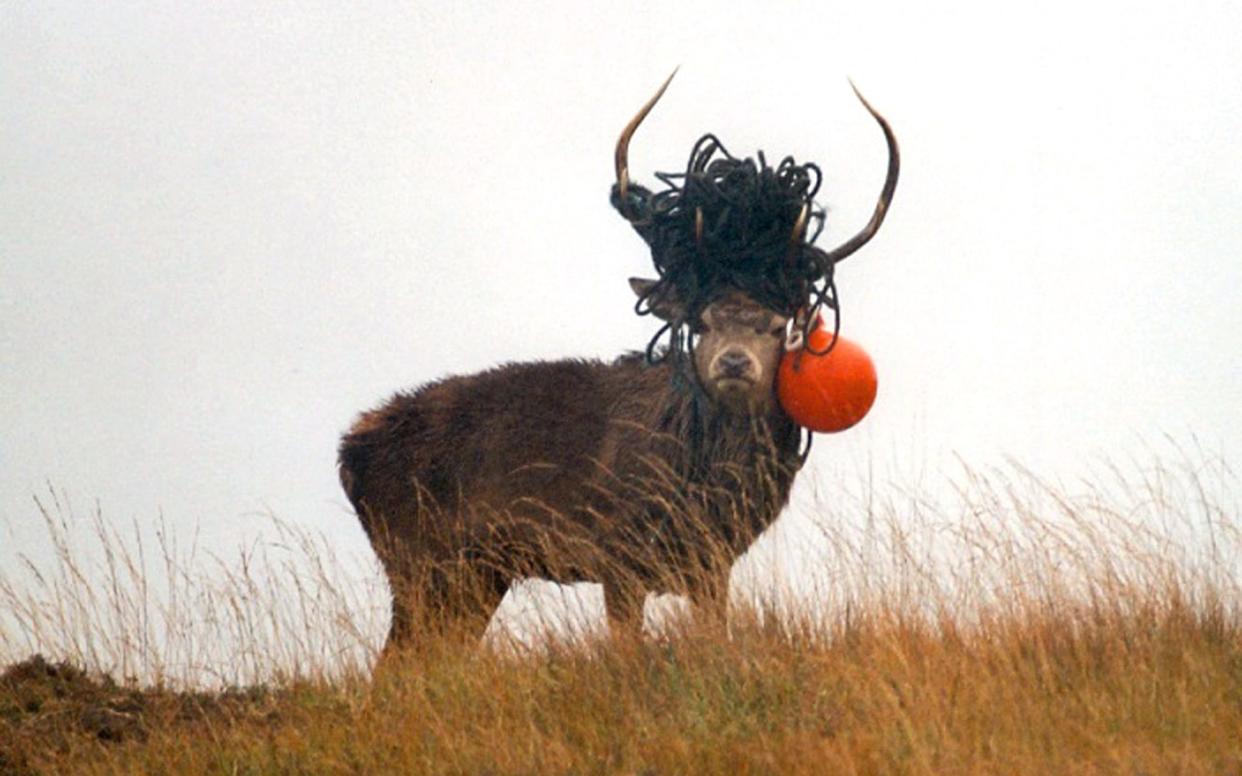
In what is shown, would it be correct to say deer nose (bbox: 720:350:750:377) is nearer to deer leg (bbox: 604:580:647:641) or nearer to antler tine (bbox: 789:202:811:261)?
antler tine (bbox: 789:202:811:261)

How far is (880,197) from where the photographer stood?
9.77 meters

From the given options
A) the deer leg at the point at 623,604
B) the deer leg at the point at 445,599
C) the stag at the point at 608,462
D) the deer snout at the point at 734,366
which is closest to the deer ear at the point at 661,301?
the stag at the point at 608,462

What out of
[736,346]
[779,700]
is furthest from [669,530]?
[779,700]

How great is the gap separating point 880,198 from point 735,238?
0.80m

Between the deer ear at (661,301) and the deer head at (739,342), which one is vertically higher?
the deer ear at (661,301)

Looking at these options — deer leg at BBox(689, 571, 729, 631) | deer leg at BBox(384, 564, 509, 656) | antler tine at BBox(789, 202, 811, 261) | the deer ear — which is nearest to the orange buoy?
antler tine at BBox(789, 202, 811, 261)

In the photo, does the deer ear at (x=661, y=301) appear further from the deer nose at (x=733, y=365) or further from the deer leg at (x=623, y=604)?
the deer leg at (x=623, y=604)

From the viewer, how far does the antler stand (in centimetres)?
977

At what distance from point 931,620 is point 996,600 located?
1.02 ft

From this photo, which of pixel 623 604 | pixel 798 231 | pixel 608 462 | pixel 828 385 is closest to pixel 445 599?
pixel 608 462

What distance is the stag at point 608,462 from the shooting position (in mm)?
9281

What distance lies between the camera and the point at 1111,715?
6.57 metres

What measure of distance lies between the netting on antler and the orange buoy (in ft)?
0.72

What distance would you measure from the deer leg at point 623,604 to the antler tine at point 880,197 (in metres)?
2.01
